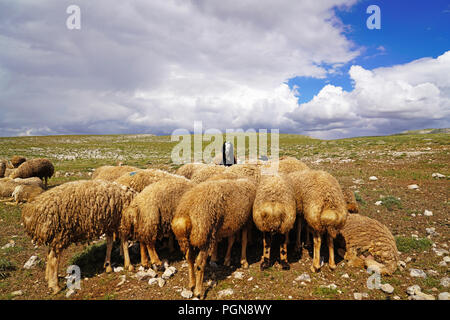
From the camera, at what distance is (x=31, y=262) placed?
6.29 meters

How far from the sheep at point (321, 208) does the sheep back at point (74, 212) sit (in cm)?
500

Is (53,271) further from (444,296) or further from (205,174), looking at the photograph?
(444,296)

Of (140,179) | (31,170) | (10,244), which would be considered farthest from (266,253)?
(31,170)

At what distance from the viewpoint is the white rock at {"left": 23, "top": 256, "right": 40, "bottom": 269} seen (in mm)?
6215

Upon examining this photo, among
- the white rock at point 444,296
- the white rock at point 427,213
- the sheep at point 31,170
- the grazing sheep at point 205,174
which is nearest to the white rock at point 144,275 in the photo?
the grazing sheep at point 205,174

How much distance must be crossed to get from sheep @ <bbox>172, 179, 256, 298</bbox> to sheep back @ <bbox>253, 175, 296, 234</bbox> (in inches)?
16.9

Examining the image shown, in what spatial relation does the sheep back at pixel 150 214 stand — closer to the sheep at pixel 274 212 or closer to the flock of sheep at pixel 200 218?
the flock of sheep at pixel 200 218

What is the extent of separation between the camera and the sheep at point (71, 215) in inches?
206

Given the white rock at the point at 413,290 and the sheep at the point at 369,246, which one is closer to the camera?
the white rock at the point at 413,290

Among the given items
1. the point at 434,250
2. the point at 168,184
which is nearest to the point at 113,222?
the point at 168,184

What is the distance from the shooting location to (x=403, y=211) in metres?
8.95

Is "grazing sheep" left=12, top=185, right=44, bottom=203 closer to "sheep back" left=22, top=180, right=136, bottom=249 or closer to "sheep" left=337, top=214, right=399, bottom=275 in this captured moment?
"sheep back" left=22, top=180, right=136, bottom=249

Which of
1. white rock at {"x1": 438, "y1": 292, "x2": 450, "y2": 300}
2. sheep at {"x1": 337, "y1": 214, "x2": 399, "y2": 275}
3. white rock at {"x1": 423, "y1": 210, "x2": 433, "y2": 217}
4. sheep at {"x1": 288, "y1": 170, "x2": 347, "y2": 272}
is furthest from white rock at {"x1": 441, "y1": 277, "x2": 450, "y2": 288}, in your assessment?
white rock at {"x1": 423, "y1": 210, "x2": 433, "y2": 217}
